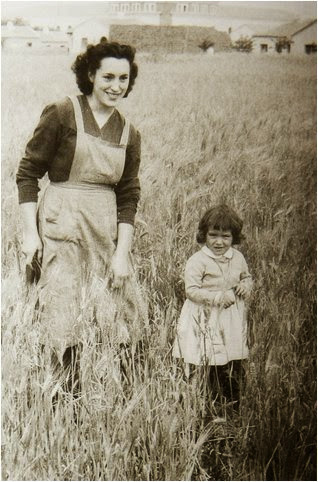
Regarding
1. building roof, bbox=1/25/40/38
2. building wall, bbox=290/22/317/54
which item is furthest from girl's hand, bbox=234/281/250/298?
building roof, bbox=1/25/40/38

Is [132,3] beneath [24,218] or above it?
above

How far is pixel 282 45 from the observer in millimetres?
1846

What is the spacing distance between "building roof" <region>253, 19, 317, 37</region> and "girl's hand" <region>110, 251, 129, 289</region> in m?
0.80

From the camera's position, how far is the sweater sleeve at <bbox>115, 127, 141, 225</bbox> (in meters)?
1.73

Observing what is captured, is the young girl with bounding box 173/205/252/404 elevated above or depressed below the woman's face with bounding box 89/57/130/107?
below

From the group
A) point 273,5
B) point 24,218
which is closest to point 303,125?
point 273,5

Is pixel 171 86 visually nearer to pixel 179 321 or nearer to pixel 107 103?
pixel 107 103

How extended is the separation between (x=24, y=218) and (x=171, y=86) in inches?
23.8

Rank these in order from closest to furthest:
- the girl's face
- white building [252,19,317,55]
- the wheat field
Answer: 1. the wheat field
2. the girl's face
3. white building [252,19,317,55]

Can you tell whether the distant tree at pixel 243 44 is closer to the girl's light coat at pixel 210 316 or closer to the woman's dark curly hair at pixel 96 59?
the woman's dark curly hair at pixel 96 59

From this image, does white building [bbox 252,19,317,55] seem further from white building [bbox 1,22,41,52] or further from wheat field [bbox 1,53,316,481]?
white building [bbox 1,22,41,52]

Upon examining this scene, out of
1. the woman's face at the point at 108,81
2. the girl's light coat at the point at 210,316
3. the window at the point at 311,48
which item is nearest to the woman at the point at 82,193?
the woman's face at the point at 108,81

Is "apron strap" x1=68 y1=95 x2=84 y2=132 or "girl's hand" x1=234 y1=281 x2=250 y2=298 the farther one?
"girl's hand" x1=234 y1=281 x2=250 y2=298

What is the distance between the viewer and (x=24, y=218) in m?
1.70
